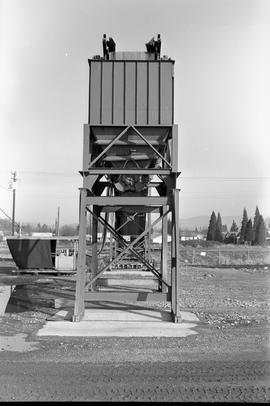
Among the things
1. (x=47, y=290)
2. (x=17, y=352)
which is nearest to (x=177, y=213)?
(x=17, y=352)

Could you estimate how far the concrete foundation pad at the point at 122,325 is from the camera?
29.7 ft

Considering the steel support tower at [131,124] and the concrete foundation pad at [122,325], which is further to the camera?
the steel support tower at [131,124]

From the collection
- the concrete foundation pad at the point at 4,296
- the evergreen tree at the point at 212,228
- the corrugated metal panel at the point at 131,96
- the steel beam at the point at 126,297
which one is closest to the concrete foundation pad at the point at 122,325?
the steel beam at the point at 126,297

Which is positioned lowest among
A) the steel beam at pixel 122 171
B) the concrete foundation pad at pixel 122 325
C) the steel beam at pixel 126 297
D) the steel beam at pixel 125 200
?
the concrete foundation pad at pixel 122 325

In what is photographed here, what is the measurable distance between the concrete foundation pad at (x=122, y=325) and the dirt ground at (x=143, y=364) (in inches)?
12.6

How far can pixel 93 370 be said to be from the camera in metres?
6.41

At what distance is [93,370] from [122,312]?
4908 mm

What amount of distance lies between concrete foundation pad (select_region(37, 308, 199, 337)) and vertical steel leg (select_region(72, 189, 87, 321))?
0.89 feet

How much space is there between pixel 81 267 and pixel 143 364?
392 centimetres

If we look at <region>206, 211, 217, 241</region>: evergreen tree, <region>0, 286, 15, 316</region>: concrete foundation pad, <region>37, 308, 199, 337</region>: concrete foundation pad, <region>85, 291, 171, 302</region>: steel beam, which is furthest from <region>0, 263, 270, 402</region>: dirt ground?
<region>206, 211, 217, 241</region>: evergreen tree

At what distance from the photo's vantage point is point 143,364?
6.76 metres

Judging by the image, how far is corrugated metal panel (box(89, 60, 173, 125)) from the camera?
10.9m

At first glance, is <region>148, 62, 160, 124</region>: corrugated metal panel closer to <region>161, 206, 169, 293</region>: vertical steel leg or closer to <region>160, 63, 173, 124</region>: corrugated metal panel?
<region>160, 63, 173, 124</region>: corrugated metal panel

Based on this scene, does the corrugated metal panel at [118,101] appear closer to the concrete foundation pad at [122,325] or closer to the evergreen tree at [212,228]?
the concrete foundation pad at [122,325]
